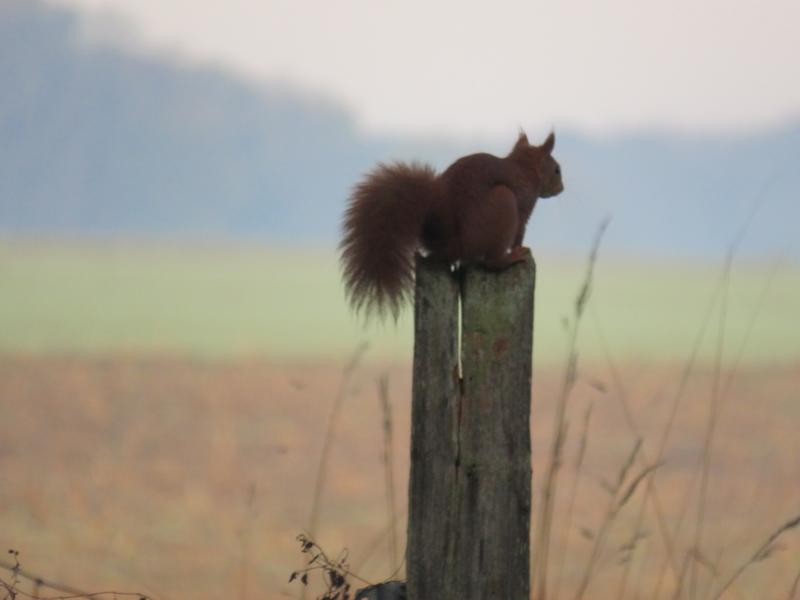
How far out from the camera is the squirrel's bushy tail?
11.2 feet

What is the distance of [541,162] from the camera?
394cm

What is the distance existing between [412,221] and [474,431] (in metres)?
0.65

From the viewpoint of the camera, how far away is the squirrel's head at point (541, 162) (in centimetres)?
390

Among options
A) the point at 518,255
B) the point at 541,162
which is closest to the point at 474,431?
the point at 518,255

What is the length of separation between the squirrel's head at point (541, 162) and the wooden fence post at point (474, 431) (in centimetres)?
74

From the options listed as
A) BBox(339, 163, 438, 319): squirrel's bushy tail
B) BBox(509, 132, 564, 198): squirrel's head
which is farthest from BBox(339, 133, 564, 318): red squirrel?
BBox(509, 132, 564, 198): squirrel's head

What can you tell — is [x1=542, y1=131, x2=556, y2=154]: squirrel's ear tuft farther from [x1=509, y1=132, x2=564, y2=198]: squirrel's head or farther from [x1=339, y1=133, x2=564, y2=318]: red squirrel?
[x1=339, y1=133, x2=564, y2=318]: red squirrel

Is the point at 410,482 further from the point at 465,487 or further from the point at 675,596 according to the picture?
the point at 675,596

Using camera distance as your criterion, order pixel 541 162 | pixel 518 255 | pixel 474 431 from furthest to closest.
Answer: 1. pixel 541 162
2. pixel 518 255
3. pixel 474 431

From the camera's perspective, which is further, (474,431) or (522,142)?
(522,142)

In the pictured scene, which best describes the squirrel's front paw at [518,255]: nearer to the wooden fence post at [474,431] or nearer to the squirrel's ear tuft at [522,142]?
the wooden fence post at [474,431]

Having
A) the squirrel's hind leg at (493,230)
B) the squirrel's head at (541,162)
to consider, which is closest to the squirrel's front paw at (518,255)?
the squirrel's hind leg at (493,230)

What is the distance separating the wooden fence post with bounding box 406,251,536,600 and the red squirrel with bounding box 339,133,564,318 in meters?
0.18

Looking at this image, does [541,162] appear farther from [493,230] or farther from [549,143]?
[493,230]
